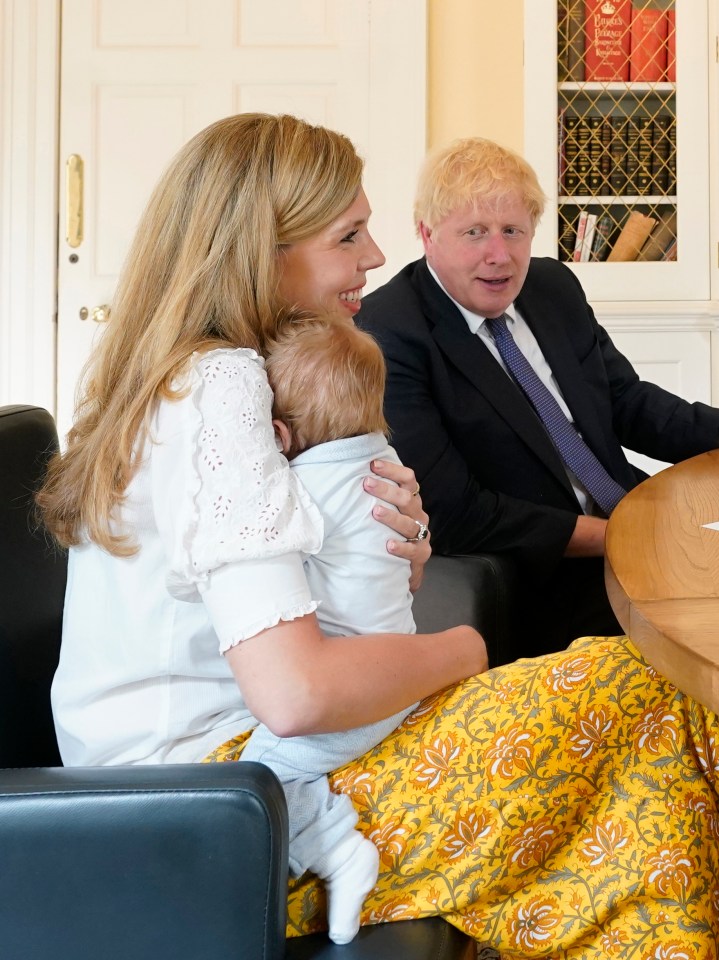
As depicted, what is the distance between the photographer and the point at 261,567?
982 millimetres

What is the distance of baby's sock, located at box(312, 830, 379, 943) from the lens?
0.98m

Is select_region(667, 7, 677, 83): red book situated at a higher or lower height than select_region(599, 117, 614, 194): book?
higher

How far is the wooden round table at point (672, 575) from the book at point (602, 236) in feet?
6.54

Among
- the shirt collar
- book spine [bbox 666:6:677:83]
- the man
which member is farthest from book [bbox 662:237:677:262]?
the shirt collar

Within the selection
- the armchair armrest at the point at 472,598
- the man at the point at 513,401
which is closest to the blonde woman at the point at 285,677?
the armchair armrest at the point at 472,598

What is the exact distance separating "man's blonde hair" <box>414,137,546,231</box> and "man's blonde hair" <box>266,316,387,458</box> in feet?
4.09

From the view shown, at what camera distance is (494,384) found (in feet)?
7.13

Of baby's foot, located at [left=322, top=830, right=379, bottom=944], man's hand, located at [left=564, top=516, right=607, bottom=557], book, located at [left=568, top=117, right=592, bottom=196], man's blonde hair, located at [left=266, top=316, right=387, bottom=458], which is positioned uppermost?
book, located at [left=568, top=117, right=592, bottom=196]

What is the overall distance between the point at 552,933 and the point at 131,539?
532 mm

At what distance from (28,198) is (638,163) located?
6.89 ft

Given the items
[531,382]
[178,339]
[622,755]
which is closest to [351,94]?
[531,382]

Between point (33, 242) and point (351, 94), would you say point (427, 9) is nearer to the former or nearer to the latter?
point (351, 94)

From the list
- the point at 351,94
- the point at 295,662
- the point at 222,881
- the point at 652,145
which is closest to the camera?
the point at 222,881

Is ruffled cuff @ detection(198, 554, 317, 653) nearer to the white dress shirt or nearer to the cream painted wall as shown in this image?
the white dress shirt
